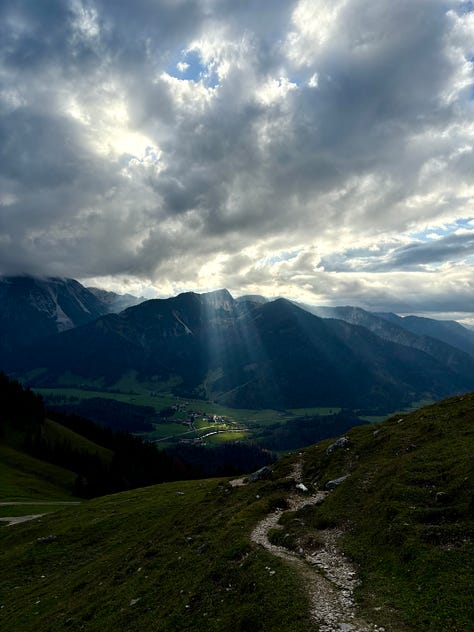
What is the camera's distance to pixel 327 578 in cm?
2014

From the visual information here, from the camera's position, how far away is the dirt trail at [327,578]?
51.9ft

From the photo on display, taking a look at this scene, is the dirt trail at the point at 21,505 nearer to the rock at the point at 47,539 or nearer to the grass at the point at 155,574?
the grass at the point at 155,574

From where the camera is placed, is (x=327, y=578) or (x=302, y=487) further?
(x=302, y=487)

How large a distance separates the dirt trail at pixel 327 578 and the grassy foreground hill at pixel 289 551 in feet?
1.33

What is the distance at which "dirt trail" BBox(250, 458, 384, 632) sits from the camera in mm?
15828

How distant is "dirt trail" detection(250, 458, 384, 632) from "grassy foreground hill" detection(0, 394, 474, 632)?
15.9 inches

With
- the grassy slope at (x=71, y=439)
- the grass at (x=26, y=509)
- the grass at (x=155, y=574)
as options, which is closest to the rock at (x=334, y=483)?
the grass at (x=155, y=574)

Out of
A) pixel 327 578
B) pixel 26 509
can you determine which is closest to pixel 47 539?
pixel 26 509

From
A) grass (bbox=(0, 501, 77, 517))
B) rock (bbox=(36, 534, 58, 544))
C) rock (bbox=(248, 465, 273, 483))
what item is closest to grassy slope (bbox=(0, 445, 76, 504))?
grass (bbox=(0, 501, 77, 517))

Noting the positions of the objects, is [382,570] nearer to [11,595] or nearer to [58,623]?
[58,623]

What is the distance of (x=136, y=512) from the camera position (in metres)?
50.7

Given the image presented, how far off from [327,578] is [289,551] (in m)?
4.83

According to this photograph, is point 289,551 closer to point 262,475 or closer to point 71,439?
point 262,475

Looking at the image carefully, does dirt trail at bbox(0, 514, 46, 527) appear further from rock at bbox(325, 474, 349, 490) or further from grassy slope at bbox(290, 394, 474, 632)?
rock at bbox(325, 474, 349, 490)
